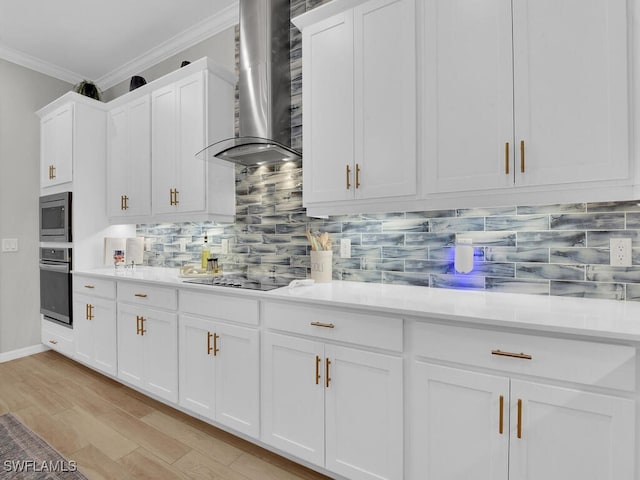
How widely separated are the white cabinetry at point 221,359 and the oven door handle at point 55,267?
178 cm

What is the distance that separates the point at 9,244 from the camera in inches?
135

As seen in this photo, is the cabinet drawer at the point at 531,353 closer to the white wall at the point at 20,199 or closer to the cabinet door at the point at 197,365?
the cabinet door at the point at 197,365

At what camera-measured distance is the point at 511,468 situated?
1.24 metres

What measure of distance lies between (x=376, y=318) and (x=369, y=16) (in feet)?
5.22

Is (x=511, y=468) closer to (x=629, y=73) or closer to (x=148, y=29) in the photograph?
(x=629, y=73)

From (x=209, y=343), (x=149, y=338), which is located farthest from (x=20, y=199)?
(x=209, y=343)

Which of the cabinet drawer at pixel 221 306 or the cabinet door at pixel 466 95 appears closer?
the cabinet door at pixel 466 95

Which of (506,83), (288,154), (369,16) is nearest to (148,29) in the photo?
(288,154)

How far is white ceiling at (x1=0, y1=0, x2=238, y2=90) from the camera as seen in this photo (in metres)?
2.79

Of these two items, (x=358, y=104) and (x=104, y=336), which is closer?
(x=358, y=104)

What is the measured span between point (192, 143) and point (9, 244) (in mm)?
2422

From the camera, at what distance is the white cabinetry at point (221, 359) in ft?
6.27

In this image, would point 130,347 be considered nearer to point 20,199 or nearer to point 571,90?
point 20,199

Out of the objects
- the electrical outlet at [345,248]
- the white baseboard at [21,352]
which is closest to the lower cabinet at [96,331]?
the white baseboard at [21,352]
